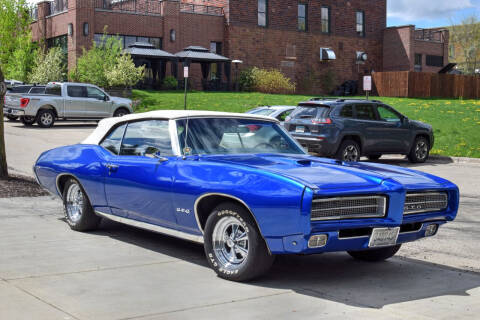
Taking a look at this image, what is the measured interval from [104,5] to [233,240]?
42138 millimetres

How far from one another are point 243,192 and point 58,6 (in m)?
46.0

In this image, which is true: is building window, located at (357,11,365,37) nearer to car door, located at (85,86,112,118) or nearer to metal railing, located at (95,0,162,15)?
metal railing, located at (95,0,162,15)

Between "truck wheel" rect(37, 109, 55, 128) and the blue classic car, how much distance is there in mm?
21844

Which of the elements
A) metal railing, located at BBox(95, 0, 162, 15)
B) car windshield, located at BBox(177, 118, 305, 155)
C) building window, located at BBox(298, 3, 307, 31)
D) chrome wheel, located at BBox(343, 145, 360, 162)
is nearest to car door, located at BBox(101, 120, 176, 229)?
car windshield, located at BBox(177, 118, 305, 155)

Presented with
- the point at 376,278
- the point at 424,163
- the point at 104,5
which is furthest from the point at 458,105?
the point at 376,278

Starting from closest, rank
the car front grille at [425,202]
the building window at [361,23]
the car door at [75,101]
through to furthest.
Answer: the car front grille at [425,202], the car door at [75,101], the building window at [361,23]

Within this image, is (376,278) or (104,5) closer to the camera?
(376,278)

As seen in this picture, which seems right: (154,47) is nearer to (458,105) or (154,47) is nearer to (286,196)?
(458,105)

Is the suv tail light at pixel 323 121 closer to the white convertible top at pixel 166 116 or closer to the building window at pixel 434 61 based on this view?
the white convertible top at pixel 166 116

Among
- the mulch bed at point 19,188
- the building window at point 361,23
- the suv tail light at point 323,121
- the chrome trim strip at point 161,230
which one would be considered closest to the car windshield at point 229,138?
the chrome trim strip at point 161,230

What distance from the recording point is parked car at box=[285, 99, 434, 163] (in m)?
17.6

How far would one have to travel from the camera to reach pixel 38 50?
48656 mm

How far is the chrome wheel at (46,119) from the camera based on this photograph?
29.2 metres

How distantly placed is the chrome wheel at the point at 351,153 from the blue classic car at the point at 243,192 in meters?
10.6
